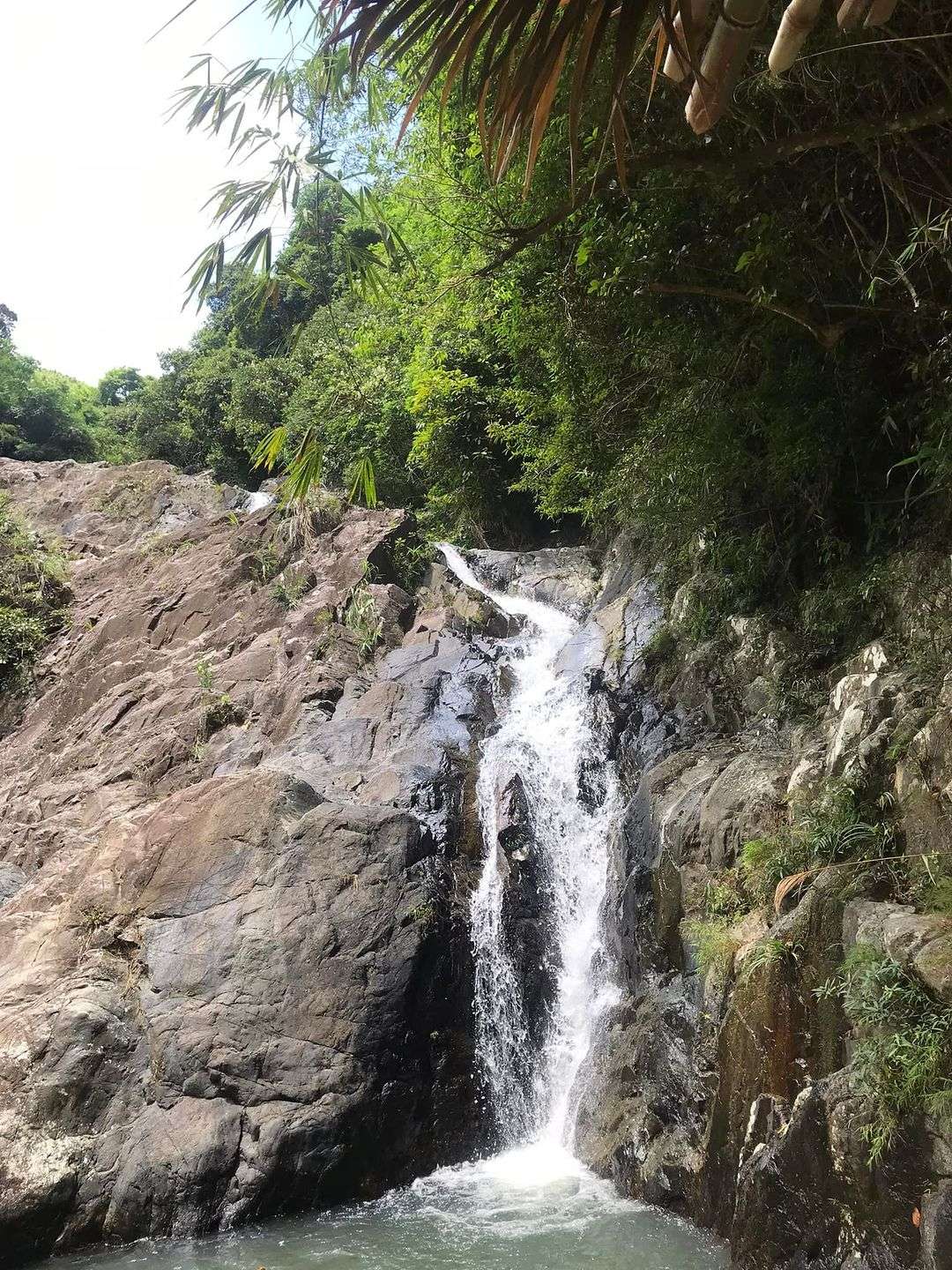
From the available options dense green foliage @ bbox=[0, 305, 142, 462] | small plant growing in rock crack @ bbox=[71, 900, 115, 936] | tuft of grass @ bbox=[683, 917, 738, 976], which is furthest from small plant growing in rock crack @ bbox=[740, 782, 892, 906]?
dense green foliage @ bbox=[0, 305, 142, 462]

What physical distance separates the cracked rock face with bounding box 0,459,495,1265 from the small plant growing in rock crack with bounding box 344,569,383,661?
5 centimetres

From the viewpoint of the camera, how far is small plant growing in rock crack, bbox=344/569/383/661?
12609mm

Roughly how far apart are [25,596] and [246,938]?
12093mm

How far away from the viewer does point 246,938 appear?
826 centimetres

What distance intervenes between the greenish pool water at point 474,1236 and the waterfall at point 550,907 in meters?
0.60

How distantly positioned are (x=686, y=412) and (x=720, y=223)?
1.90 metres

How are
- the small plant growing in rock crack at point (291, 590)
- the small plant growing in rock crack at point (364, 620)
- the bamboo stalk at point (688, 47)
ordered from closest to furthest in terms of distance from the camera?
1. the bamboo stalk at point (688, 47)
2. the small plant growing in rock crack at point (364, 620)
3. the small plant growing in rock crack at point (291, 590)

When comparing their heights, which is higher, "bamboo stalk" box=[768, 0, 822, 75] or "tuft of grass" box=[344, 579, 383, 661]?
"tuft of grass" box=[344, 579, 383, 661]

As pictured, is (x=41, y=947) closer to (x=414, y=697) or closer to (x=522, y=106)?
(x=414, y=697)

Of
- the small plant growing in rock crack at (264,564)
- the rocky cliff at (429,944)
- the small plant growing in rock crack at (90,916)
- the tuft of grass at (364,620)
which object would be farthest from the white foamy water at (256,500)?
the small plant growing in rock crack at (90,916)

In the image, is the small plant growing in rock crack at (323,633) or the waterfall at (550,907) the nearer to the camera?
the waterfall at (550,907)

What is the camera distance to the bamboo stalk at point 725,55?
2027 millimetres

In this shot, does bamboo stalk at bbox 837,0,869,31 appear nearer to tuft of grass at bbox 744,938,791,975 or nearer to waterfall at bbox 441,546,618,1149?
tuft of grass at bbox 744,938,791,975

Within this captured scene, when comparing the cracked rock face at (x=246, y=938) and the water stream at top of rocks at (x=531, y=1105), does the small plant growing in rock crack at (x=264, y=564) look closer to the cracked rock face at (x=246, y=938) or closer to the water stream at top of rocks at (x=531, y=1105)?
the cracked rock face at (x=246, y=938)
